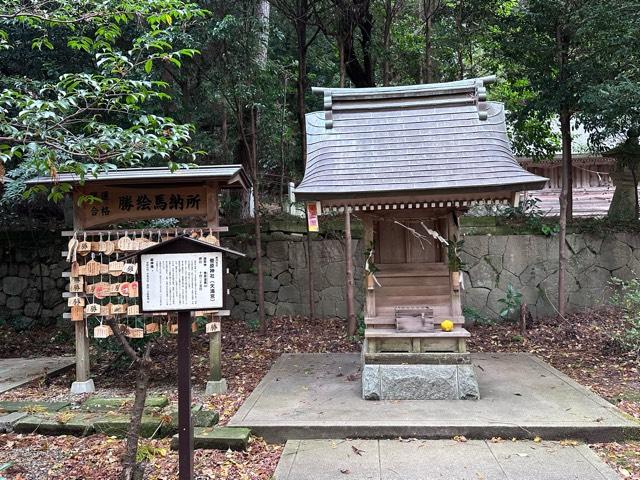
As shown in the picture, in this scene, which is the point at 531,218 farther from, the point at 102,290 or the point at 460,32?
the point at 102,290

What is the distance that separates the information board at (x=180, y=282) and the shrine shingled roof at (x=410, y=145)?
72.0 inches

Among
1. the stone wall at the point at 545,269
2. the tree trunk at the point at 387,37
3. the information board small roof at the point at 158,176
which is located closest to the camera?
the information board small roof at the point at 158,176

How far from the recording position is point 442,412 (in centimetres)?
486

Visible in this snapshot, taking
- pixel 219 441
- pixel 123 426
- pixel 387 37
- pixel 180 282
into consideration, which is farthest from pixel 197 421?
pixel 387 37

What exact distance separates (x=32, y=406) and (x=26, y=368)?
8.72 feet

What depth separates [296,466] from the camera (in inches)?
157

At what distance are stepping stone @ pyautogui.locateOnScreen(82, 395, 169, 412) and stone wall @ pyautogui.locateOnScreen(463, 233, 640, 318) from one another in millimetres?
6227

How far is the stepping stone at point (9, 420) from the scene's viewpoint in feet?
15.6

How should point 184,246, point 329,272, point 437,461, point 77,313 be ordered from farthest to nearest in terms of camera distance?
point 329,272 < point 77,313 < point 437,461 < point 184,246

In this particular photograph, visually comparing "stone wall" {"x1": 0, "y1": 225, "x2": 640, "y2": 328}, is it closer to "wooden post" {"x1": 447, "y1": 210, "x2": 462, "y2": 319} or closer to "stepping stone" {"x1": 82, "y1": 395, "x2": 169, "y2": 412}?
"wooden post" {"x1": 447, "y1": 210, "x2": 462, "y2": 319}

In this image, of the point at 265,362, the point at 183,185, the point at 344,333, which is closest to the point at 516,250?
the point at 344,333

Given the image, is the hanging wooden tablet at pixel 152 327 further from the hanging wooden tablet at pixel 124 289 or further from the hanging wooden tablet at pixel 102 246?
the hanging wooden tablet at pixel 102 246

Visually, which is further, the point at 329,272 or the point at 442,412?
the point at 329,272

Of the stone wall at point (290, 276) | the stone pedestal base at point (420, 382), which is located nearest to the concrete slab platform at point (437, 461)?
the stone pedestal base at point (420, 382)
